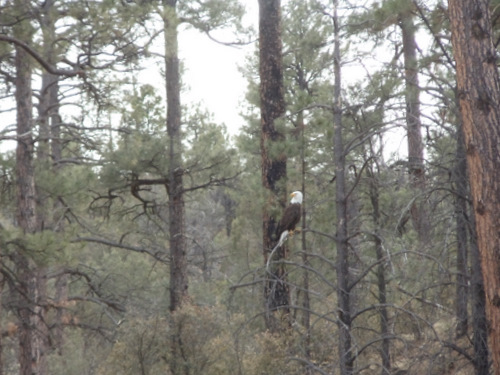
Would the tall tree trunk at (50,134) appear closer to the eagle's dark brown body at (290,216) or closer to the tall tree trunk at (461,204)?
the eagle's dark brown body at (290,216)

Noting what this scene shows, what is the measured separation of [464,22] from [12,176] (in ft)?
25.3

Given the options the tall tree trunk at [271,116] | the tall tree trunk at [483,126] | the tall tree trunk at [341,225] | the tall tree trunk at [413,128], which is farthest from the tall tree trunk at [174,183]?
the tall tree trunk at [483,126]

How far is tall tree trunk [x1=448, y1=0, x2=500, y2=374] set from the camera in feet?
19.6

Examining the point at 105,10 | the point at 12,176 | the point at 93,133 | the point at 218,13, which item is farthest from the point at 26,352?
the point at 218,13

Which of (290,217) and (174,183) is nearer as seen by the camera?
(290,217)

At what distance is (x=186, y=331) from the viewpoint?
31.0 feet

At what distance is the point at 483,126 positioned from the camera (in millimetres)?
6141

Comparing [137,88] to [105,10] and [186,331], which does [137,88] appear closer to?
[105,10]

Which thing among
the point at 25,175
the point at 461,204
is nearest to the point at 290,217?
the point at 461,204

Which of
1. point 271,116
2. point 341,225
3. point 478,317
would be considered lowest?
point 478,317

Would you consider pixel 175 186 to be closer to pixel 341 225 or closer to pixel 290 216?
pixel 290 216

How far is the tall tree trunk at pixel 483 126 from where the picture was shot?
19.6 ft

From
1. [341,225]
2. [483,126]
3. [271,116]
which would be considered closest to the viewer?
[483,126]

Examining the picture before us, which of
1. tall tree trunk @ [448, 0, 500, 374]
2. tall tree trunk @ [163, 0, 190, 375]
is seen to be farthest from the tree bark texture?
tall tree trunk @ [448, 0, 500, 374]
